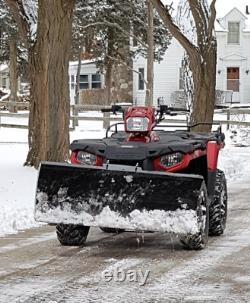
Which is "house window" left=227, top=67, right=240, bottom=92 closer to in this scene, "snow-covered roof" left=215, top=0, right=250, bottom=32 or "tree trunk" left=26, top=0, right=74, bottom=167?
"snow-covered roof" left=215, top=0, right=250, bottom=32

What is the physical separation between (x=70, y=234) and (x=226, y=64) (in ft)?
126

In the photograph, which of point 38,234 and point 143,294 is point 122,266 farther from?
point 38,234

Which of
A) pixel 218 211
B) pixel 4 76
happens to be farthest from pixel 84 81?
pixel 218 211

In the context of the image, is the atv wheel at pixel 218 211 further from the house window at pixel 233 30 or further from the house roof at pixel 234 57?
the house window at pixel 233 30

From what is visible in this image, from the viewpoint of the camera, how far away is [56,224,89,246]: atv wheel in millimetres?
7184

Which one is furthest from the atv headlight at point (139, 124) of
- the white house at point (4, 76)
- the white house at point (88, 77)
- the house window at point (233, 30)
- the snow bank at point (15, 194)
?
the white house at point (4, 76)

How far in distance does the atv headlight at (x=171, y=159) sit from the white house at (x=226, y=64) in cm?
3710

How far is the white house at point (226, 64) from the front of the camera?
4397 centimetres

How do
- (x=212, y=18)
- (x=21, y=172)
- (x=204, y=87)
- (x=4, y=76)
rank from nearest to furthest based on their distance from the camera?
(x=21, y=172), (x=204, y=87), (x=212, y=18), (x=4, y=76)

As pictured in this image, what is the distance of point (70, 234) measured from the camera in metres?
7.21

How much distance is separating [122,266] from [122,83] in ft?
127

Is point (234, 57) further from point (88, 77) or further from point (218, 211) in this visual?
point (218, 211)

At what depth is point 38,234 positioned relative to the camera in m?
8.08

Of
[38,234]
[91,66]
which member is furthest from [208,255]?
[91,66]
